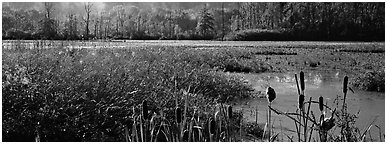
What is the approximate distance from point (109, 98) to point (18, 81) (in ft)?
2.95

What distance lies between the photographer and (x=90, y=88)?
5398mm

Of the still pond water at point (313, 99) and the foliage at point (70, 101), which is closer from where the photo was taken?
the foliage at point (70, 101)

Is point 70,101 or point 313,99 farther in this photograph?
point 313,99

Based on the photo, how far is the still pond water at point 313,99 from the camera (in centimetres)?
648

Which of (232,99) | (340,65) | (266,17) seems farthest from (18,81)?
(266,17)

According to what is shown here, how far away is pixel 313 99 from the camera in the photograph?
29.0ft

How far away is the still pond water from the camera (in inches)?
255

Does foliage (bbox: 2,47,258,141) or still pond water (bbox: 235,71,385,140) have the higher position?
foliage (bbox: 2,47,258,141)

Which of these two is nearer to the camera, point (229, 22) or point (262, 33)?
point (262, 33)

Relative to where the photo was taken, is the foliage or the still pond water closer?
the foliage

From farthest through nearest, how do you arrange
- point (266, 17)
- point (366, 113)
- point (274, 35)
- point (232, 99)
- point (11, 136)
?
point (266, 17) < point (274, 35) < point (232, 99) < point (366, 113) < point (11, 136)

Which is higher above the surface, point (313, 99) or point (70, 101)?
point (70, 101)

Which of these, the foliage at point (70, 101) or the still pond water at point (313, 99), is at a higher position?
the foliage at point (70, 101)

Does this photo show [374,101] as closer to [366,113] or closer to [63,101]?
[366,113]
